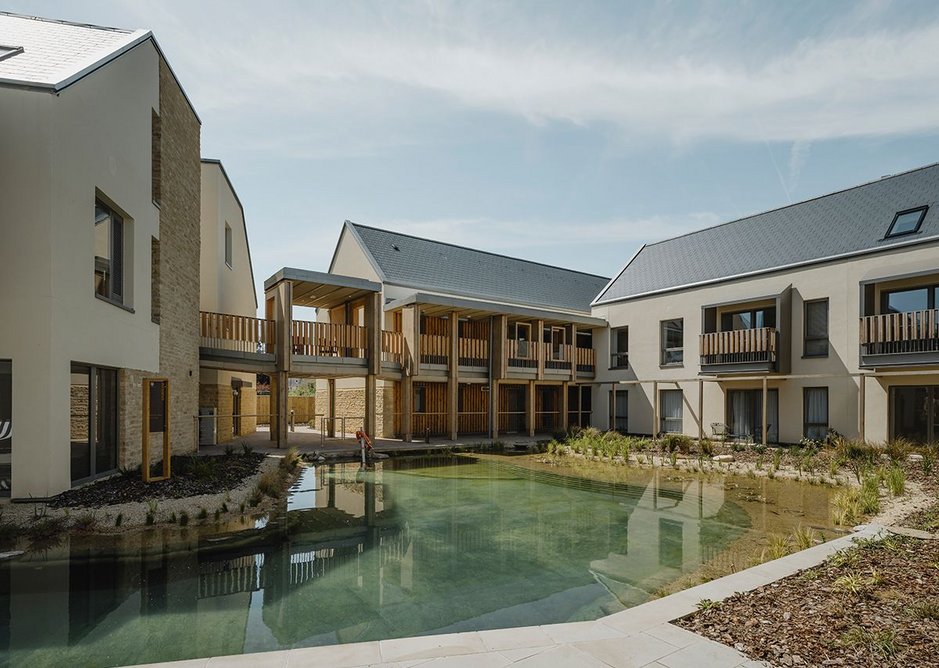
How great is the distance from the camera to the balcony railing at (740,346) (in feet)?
56.7

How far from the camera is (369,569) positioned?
20.7 ft

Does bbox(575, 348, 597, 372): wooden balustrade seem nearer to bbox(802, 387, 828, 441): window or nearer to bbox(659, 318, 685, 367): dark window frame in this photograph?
bbox(659, 318, 685, 367): dark window frame

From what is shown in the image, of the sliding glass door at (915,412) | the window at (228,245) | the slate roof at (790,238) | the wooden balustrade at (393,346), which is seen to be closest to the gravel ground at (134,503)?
the wooden balustrade at (393,346)

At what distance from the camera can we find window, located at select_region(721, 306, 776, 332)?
18906 millimetres

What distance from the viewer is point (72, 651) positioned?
167 inches

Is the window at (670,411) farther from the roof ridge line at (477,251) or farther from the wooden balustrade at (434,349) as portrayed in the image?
the roof ridge line at (477,251)

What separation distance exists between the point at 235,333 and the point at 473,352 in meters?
8.20

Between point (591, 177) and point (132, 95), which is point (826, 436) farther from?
point (132, 95)

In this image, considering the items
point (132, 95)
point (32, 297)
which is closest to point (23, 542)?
point (32, 297)

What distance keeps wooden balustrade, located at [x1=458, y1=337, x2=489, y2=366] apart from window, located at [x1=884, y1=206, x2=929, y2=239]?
12.8m

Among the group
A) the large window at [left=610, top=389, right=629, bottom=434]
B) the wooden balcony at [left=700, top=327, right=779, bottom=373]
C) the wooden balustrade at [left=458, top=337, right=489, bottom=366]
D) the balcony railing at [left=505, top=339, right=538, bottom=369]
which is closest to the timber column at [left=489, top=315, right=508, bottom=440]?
the wooden balustrade at [left=458, top=337, right=489, bottom=366]

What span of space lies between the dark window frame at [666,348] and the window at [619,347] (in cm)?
172

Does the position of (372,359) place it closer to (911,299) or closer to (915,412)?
(915,412)

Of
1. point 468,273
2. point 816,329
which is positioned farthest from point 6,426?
point 816,329
